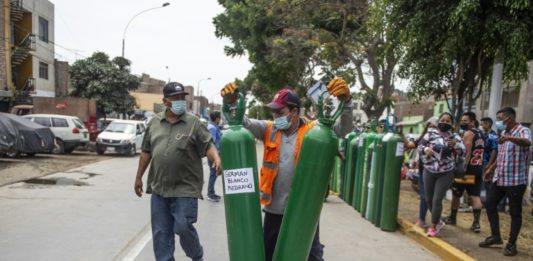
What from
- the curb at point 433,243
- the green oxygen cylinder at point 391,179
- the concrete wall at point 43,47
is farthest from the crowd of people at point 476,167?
the concrete wall at point 43,47

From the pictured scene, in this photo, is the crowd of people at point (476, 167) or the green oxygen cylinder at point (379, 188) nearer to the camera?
the crowd of people at point (476, 167)

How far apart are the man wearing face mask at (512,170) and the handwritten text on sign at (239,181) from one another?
3575 mm

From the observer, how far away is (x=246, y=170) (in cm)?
250

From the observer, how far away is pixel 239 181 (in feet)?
8.19

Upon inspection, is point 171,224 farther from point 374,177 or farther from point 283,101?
point 374,177

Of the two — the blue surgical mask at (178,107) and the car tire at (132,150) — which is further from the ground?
the blue surgical mask at (178,107)

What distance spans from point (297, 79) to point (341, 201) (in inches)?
466

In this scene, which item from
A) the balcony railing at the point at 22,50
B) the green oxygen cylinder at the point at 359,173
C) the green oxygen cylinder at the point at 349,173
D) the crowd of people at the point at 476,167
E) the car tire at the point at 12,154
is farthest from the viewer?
the balcony railing at the point at 22,50

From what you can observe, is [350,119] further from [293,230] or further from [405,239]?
[405,239]

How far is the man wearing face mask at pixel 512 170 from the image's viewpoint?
4.76 m

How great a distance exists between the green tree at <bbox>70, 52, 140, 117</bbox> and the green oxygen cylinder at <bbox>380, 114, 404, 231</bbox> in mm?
23159

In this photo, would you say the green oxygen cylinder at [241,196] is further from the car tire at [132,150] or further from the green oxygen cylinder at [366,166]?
the car tire at [132,150]

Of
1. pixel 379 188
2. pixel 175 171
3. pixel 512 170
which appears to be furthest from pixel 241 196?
pixel 379 188

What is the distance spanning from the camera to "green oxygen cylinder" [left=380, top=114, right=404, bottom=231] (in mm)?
5898
